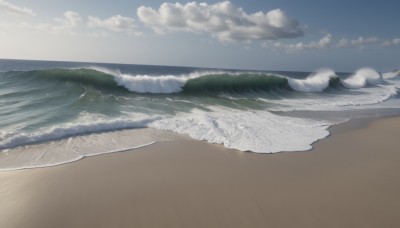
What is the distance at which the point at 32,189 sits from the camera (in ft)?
12.2

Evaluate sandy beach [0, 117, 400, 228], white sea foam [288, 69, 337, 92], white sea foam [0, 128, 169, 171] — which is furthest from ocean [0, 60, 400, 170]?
white sea foam [288, 69, 337, 92]

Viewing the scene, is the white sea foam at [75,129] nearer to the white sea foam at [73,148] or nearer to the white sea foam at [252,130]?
the white sea foam at [73,148]

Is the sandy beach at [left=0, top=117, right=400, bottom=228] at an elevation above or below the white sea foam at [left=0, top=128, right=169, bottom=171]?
below

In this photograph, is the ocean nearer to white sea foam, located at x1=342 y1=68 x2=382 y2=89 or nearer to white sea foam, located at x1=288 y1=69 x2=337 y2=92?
white sea foam, located at x1=288 y1=69 x2=337 y2=92

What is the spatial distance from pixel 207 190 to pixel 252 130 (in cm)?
350

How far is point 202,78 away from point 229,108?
6.21 meters

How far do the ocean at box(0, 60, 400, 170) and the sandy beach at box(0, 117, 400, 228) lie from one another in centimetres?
66

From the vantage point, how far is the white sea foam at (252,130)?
5883 millimetres

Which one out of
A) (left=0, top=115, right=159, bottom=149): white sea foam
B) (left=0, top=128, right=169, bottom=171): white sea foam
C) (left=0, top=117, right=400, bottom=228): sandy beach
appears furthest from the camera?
(left=0, top=115, right=159, bottom=149): white sea foam

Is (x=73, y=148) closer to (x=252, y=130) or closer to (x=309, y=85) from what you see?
(x=252, y=130)

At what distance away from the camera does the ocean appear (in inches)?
220

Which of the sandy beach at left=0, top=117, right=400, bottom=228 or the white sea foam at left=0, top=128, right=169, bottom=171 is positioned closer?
the sandy beach at left=0, top=117, right=400, bottom=228

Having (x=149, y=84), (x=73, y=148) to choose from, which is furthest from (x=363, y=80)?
(x=73, y=148)

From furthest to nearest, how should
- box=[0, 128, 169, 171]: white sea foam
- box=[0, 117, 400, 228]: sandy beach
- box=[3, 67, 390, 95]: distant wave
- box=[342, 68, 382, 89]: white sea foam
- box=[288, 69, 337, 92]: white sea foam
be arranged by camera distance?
box=[342, 68, 382, 89]: white sea foam < box=[288, 69, 337, 92]: white sea foam < box=[3, 67, 390, 95]: distant wave < box=[0, 128, 169, 171]: white sea foam < box=[0, 117, 400, 228]: sandy beach
